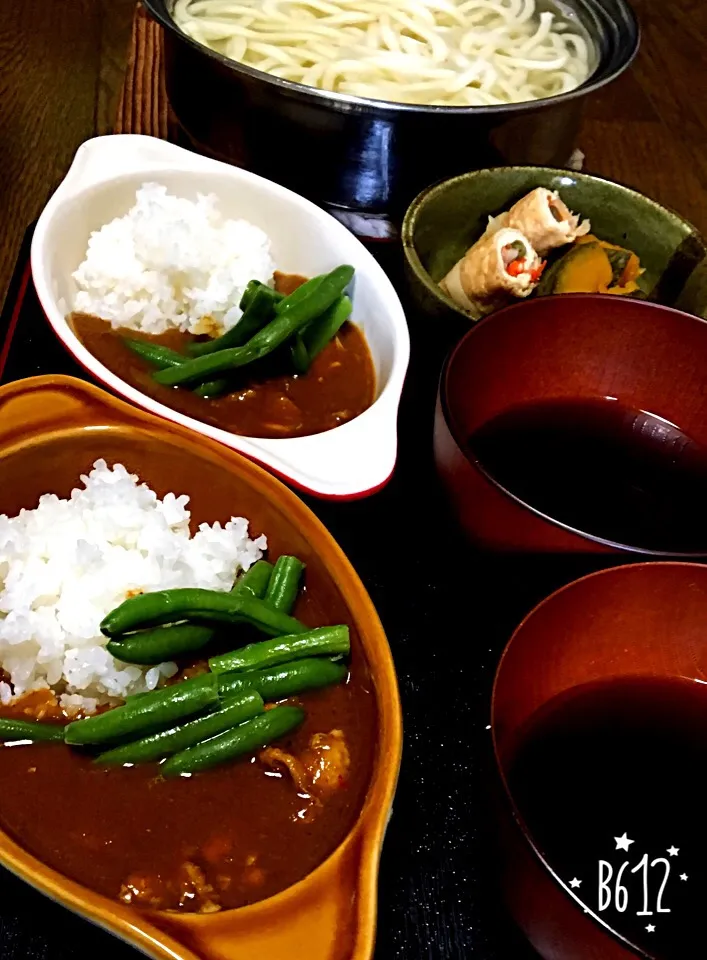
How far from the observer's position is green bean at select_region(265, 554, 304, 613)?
38.3 inches

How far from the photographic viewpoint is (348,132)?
55.3 inches

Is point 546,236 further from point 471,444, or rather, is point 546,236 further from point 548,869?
point 548,869

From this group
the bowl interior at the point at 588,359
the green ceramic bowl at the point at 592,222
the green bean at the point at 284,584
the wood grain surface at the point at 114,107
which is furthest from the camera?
the wood grain surface at the point at 114,107

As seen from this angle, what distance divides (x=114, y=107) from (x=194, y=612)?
63.9 inches

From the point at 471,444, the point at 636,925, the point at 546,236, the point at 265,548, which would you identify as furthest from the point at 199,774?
the point at 546,236

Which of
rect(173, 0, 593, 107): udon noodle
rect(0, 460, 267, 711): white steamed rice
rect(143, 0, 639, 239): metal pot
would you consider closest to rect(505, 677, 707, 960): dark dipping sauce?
rect(0, 460, 267, 711): white steamed rice

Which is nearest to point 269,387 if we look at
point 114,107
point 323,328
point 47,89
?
point 323,328

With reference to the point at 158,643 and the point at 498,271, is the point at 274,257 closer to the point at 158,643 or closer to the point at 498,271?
the point at 498,271

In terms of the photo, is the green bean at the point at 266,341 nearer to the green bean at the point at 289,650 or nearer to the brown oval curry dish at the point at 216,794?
the brown oval curry dish at the point at 216,794

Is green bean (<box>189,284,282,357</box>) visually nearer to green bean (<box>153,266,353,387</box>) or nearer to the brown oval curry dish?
green bean (<box>153,266,353,387</box>)

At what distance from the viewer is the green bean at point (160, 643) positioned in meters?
0.89

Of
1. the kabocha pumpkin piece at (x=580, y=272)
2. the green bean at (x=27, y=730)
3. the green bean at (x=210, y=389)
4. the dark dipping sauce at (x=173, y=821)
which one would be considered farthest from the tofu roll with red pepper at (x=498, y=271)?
the green bean at (x=27, y=730)

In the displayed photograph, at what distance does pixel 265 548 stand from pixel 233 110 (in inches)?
32.2

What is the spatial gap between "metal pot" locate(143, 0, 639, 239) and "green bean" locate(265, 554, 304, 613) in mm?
Answer: 747
